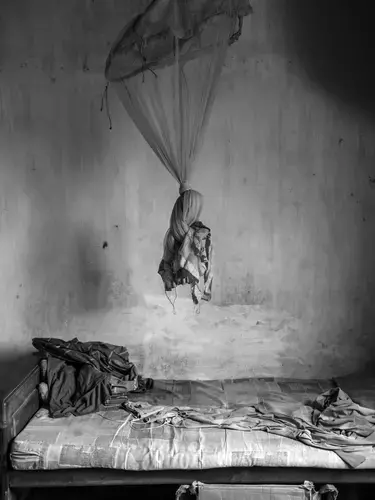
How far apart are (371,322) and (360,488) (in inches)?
43.8

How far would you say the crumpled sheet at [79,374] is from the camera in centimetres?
330

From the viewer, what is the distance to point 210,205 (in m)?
3.99

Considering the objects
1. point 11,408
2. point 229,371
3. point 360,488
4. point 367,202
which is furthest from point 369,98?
point 11,408

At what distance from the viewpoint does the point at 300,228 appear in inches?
158

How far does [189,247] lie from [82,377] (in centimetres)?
101

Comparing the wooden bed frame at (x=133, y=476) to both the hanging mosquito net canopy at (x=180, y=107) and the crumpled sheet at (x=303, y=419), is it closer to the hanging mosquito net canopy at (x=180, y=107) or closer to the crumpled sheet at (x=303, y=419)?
the crumpled sheet at (x=303, y=419)

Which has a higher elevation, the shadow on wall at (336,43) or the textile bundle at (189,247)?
the shadow on wall at (336,43)

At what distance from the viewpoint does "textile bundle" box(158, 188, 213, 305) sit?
323 centimetres

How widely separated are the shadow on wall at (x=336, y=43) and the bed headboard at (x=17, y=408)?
8.83 ft

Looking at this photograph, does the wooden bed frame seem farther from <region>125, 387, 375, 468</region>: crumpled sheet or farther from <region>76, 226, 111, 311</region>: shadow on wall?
<region>76, 226, 111, 311</region>: shadow on wall

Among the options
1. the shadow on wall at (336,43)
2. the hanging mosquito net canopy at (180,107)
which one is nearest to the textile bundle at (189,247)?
the hanging mosquito net canopy at (180,107)

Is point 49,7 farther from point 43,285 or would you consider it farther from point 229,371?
point 229,371

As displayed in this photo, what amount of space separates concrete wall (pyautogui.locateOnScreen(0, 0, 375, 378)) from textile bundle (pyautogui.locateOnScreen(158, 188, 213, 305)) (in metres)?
0.68

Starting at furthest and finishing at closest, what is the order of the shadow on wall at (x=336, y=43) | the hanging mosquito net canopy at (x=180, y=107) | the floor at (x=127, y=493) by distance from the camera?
the shadow on wall at (x=336, y=43) → the floor at (x=127, y=493) → the hanging mosquito net canopy at (x=180, y=107)
